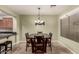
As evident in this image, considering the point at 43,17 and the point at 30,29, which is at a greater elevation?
the point at 43,17

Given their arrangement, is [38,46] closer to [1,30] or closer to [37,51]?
[37,51]

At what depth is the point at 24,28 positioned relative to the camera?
9.44 meters

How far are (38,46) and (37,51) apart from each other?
7.6 inches
